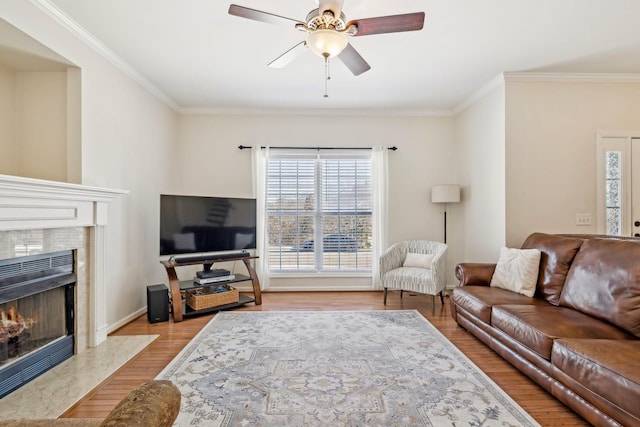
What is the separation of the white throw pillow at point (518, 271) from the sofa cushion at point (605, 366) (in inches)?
41.3

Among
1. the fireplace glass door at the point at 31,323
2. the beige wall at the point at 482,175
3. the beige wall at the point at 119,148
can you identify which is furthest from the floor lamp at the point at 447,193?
the fireplace glass door at the point at 31,323

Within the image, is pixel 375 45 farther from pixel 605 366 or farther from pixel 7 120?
pixel 7 120

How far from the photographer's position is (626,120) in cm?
362

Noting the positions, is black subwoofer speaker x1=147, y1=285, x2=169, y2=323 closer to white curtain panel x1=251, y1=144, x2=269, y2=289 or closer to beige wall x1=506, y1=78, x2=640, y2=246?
white curtain panel x1=251, y1=144, x2=269, y2=289

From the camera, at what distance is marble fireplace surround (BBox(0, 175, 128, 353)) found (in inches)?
80.0

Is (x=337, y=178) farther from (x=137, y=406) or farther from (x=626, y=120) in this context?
(x=137, y=406)

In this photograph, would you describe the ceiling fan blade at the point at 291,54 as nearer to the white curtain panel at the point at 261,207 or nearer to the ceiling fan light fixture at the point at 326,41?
the ceiling fan light fixture at the point at 326,41

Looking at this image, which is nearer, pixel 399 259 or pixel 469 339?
pixel 469 339

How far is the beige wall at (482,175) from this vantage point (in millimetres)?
3723

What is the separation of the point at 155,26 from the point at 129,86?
3.71ft

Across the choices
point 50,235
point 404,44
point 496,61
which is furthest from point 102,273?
point 496,61

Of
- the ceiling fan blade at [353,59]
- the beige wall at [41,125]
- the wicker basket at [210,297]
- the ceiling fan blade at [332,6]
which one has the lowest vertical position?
the wicker basket at [210,297]

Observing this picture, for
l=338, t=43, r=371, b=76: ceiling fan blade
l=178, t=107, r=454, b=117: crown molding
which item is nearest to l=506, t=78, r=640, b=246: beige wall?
l=178, t=107, r=454, b=117: crown molding

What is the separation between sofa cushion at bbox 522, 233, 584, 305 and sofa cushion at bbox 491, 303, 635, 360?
217 millimetres
